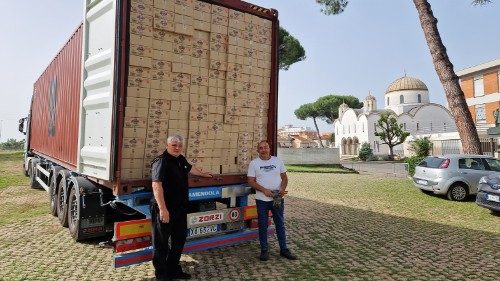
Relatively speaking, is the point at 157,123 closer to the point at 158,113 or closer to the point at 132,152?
the point at 158,113

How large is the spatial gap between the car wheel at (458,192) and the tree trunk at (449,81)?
2.98m

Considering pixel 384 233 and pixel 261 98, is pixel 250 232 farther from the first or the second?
pixel 384 233

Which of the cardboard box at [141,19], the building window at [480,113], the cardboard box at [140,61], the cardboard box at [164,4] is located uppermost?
the building window at [480,113]

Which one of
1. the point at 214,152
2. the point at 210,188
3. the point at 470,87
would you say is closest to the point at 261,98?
the point at 214,152

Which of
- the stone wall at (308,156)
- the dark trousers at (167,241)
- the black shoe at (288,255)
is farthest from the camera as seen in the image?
the stone wall at (308,156)

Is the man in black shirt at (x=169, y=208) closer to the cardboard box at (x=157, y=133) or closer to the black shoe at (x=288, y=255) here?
the cardboard box at (x=157, y=133)

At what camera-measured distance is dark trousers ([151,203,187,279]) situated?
14.0ft

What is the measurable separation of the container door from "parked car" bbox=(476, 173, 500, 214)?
8.39 m

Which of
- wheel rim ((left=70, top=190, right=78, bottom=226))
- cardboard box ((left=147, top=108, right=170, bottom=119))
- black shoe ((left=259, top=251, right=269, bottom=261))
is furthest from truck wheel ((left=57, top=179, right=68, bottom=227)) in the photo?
black shoe ((left=259, top=251, right=269, bottom=261))

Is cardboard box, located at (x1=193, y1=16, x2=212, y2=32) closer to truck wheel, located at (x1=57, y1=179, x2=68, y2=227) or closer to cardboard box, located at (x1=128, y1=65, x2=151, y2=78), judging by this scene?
cardboard box, located at (x1=128, y1=65, x2=151, y2=78)

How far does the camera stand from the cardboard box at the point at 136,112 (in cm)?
434

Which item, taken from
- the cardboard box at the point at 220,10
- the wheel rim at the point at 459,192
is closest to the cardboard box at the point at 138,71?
the cardboard box at the point at 220,10

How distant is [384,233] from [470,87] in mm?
38385

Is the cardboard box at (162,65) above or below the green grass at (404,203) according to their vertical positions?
above
